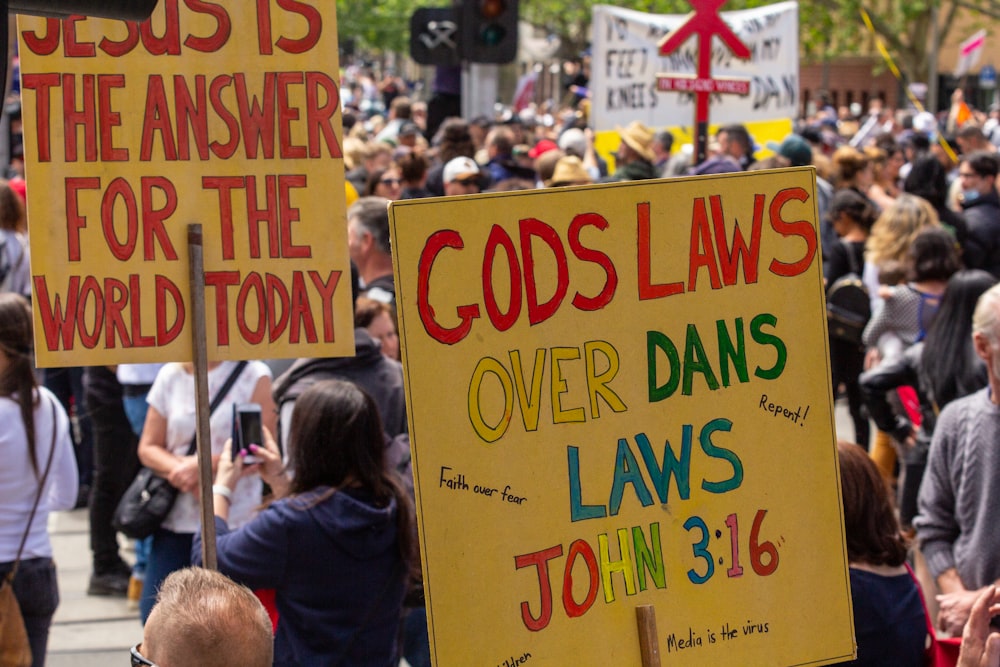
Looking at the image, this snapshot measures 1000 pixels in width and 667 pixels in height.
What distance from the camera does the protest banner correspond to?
11078 millimetres

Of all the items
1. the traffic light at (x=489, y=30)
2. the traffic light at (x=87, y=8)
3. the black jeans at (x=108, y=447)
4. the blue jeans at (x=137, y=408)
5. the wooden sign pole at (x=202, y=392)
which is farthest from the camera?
the traffic light at (x=489, y=30)

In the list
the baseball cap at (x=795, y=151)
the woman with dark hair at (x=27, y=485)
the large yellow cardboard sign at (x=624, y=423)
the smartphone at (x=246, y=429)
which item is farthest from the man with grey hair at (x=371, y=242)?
the baseball cap at (x=795, y=151)

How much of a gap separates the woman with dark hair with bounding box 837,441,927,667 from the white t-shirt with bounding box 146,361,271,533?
6.56 feet

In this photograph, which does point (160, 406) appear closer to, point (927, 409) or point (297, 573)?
point (297, 573)

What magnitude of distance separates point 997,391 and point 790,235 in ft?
4.19

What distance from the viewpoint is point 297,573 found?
3.43 metres

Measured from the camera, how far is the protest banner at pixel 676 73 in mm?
11078

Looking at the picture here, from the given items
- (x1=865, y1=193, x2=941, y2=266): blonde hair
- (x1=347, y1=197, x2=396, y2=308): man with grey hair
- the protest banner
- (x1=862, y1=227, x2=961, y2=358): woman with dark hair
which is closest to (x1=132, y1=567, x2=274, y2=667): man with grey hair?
(x1=347, y1=197, x2=396, y2=308): man with grey hair

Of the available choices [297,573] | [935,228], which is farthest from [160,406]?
[935,228]

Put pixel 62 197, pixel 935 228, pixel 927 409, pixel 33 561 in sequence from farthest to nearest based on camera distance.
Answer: pixel 935 228 → pixel 927 409 → pixel 33 561 → pixel 62 197

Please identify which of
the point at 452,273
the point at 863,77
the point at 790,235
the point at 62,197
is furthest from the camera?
the point at 863,77

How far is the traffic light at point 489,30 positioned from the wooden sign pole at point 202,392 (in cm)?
925

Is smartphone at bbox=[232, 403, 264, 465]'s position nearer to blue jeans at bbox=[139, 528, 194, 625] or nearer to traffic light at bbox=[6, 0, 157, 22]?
blue jeans at bbox=[139, 528, 194, 625]

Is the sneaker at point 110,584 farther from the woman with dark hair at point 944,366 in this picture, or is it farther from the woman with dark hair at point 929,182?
the woman with dark hair at point 929,182
